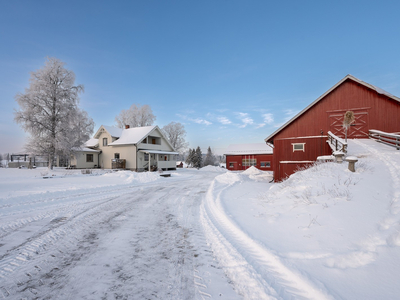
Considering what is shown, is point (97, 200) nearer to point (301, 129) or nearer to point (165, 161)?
point (301, 129)

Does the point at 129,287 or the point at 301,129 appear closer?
the point at 129,287

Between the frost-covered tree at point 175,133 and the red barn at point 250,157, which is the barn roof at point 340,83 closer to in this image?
the red barn at point 250,157

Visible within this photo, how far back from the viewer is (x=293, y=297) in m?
2.55

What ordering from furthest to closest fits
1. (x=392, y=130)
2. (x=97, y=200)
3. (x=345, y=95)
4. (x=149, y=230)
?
(x=345, y=95) < (x=392, y=130) < (x=97, y=200) < (x=149, y=230)

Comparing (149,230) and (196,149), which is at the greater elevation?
(196,149)

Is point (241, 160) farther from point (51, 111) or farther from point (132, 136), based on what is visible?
point (51, 111)

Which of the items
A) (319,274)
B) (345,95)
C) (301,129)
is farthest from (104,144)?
(319,274)

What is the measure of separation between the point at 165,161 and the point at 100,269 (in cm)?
3029

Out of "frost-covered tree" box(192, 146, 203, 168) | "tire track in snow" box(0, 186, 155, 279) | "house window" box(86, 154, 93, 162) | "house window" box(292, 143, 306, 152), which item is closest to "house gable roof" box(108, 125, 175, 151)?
"house window" box(86, 154, 93, 162)

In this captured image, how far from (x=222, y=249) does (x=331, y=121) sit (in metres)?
15.8

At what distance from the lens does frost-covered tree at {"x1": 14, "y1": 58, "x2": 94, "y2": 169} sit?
2239cm

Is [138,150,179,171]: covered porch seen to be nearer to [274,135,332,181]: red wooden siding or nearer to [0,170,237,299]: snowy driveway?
[274,135,332,181]: red wooden siding

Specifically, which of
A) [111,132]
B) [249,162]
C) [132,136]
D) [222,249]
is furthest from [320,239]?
[111,132]

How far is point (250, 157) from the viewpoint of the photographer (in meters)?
38.0
